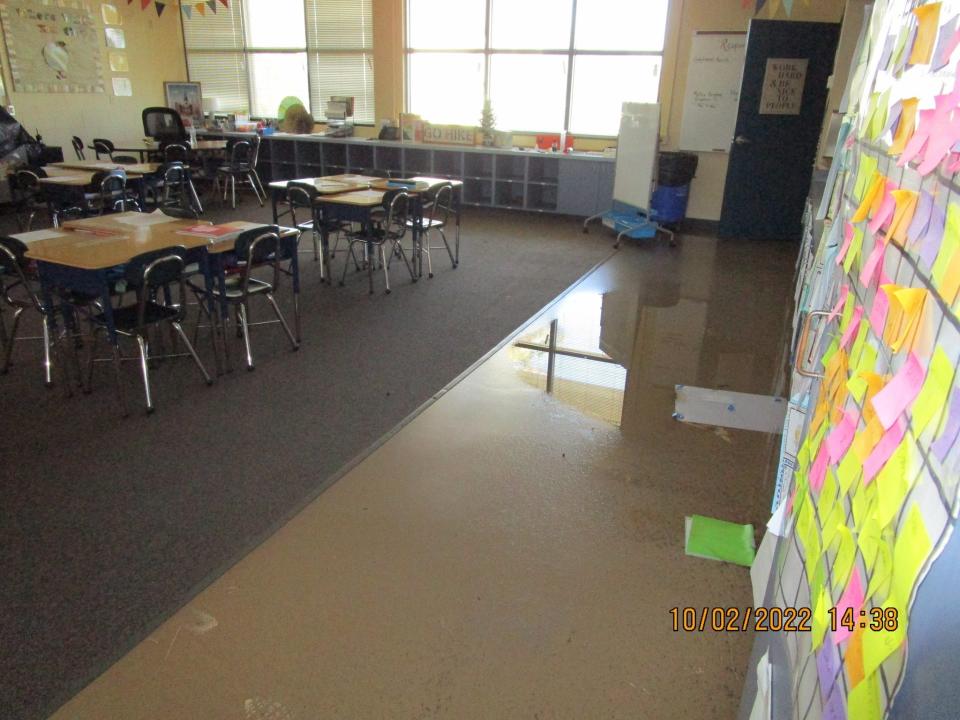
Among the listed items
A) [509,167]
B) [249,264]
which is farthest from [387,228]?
[509,167]

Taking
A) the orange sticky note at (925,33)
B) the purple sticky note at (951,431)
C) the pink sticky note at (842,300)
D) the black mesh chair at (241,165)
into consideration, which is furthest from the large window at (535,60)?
the purple sticky note at (951,431)

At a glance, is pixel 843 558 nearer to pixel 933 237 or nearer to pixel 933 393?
pixel 933 393

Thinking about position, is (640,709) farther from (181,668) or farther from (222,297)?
(222,297)

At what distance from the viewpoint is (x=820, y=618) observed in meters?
0.93

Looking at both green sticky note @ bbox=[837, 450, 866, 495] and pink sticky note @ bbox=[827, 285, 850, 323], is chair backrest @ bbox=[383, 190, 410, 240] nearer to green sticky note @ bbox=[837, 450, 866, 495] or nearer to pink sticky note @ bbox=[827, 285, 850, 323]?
pink sticky note @ bbox=[827, 285, 850, 323]

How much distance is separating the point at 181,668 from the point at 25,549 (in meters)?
0.90

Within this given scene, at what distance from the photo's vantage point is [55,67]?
888cm

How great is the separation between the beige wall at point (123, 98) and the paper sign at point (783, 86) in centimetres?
882

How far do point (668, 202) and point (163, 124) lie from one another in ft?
23.8

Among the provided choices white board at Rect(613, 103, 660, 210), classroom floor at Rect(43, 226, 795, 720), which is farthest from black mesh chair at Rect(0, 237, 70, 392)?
white board at Rect(613, 103, 660, 210)

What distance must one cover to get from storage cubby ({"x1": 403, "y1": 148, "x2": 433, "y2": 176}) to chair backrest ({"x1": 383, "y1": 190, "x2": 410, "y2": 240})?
12.7 feet

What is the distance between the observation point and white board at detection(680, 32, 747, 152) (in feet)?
25.2

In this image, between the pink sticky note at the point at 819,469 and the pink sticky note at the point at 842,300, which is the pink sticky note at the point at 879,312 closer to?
the pink sticky note at the point at 819,469

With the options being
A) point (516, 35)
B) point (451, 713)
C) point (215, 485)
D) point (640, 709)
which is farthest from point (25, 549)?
point (516, 35)
